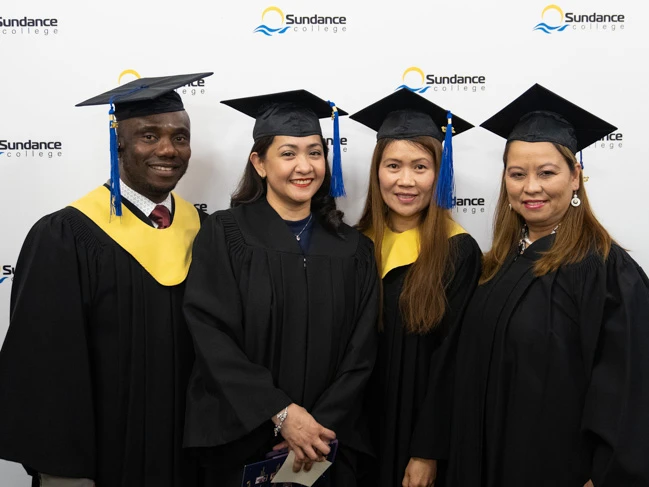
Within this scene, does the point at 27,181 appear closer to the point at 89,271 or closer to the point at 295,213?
the point at 89,271

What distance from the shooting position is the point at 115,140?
2.14 m

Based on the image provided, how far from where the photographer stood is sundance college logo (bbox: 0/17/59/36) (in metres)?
2.78

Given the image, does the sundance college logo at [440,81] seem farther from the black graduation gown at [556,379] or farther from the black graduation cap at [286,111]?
the black graduation gown at [556,379]

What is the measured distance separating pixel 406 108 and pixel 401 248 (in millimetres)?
546

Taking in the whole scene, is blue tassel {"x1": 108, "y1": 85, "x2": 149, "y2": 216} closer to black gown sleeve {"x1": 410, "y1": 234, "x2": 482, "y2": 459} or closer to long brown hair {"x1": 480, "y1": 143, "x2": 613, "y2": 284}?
black gown sleeve {"x1": 410, "y1": 234, "x2": 482, "y2": 459}

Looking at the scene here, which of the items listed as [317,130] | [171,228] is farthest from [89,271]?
[317,130]

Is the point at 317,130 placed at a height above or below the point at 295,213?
above

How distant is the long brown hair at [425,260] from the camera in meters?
2.21

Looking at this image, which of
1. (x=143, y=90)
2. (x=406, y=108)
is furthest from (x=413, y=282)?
(x=143, y=90)

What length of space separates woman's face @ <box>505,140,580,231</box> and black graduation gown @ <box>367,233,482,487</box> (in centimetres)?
31

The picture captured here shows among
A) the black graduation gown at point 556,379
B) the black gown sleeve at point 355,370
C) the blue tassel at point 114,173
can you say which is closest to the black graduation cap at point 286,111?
the blue tassel at point 114,173

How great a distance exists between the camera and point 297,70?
9.38ft

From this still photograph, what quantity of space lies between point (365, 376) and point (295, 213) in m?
0.65

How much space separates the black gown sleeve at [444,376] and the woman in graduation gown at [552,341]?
39 mm
